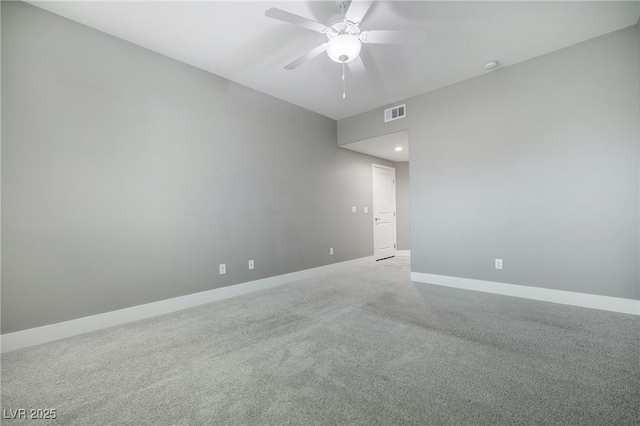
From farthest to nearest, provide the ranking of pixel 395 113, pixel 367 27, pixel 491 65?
pixel 395 113, pixel 491 65, pixel 367 27

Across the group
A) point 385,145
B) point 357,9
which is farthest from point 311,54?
point 385,145

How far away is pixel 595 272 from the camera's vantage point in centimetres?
266

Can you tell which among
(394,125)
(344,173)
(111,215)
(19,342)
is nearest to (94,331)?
(19,342)

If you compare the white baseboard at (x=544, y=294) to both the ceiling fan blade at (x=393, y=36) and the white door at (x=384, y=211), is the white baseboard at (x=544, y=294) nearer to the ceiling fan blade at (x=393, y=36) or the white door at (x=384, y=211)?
the white door at (x=384, y=211)

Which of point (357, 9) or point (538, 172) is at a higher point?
point (357, 9)

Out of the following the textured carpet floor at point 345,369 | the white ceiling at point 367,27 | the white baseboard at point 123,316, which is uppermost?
the white ceiling at point 367,27

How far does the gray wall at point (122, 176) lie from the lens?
2094mm

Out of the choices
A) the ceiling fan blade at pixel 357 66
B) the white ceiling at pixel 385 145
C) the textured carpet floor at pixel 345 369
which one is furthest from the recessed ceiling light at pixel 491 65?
the textured carpet floor at pixel 345 369

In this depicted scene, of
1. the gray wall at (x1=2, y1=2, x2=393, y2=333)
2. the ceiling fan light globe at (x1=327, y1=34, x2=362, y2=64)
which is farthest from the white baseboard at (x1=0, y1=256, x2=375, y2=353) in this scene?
the ceiling fan light globe at (x1=327, y1=34, x2=362, y2=64)

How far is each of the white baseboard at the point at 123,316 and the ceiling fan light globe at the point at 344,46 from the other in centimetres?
287

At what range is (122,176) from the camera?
8.36 feet

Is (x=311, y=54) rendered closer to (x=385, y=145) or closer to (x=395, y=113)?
(x=395, y=113)

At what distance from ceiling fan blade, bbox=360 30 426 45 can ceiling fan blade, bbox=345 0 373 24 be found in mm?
153

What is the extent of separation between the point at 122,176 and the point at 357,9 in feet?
8.45
